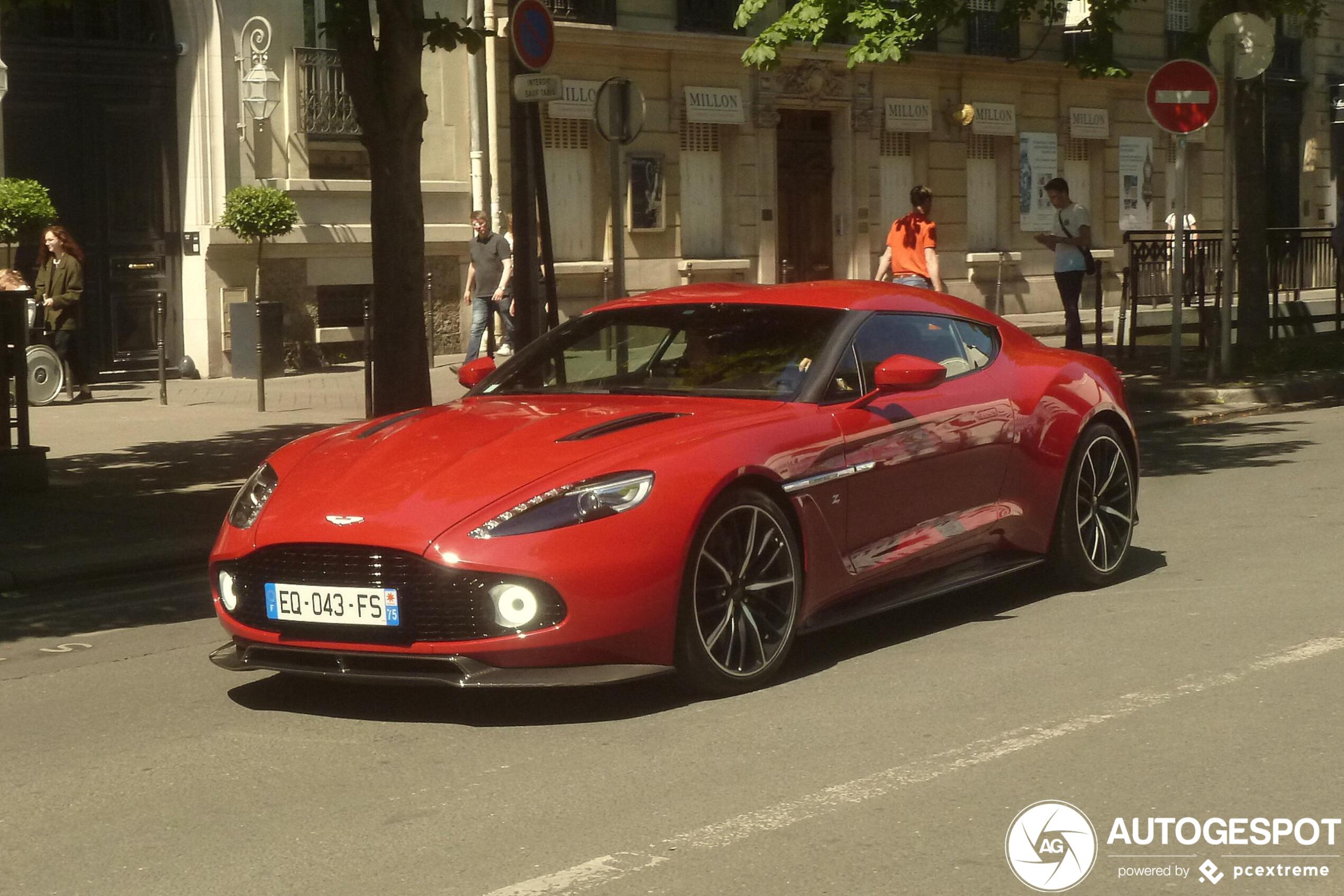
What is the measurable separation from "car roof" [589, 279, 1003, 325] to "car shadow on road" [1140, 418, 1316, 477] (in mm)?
4917

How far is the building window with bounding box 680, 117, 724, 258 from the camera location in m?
28.9

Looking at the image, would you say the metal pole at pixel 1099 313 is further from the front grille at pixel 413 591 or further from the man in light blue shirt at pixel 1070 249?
the front grille at pixel 413 591

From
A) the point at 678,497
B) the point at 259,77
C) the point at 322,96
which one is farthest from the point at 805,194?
the point at 678,497

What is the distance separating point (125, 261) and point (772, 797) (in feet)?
59.8

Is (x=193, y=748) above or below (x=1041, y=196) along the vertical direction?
below

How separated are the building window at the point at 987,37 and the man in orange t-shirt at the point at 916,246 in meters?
15.3

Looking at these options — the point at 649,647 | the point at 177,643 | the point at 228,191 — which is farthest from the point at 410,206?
the point at 228,191

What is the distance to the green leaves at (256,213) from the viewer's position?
2180 centimetres

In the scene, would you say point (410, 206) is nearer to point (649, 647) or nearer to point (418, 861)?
point (649, 647)

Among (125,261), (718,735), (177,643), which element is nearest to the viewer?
(718,735)

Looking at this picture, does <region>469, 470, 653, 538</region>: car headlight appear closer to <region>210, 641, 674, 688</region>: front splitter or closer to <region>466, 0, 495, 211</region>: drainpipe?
<region>210, 641, 674, 688</region>: front splitter

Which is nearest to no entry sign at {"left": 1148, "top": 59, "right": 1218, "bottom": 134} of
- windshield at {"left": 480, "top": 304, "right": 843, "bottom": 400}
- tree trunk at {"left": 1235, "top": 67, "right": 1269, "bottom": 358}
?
tree trunk at {"left": 1235, "top": 67, "right": 1269, "bottom": 358}

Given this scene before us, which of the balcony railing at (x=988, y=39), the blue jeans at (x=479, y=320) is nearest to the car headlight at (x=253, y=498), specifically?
the blue jeans at (x=479, y=320)

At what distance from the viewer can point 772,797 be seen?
207 inches
